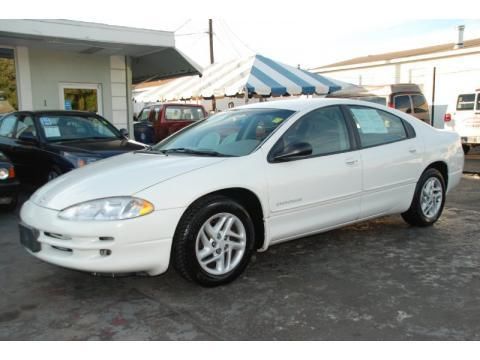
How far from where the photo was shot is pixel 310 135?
421 centimetres

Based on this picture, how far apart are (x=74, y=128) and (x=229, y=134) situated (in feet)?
13.8

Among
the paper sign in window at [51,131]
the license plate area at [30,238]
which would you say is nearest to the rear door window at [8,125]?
the paper sign in window at [51,131]

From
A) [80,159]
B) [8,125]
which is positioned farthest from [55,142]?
[8,125]

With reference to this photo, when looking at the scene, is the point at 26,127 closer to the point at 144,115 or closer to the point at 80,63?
the point at 80,63

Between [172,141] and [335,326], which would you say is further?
[172,141]

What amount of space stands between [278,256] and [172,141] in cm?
155

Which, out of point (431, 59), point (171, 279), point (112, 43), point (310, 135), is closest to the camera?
point (171, 279)

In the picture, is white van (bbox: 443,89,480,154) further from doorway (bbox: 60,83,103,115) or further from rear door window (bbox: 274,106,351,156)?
doorway (bbox: 60,83,103,115)

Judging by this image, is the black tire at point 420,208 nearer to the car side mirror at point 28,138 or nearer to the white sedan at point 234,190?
the white sedan at point 234,190

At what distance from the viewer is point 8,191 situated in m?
5.94

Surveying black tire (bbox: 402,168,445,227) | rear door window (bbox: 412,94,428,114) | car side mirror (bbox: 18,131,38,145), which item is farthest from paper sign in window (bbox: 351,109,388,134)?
rear door window (bbox: 412,94,428,114)

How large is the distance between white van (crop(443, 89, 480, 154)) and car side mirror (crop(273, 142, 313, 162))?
33.4 feet

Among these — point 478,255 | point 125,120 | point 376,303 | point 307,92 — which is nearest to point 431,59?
point 307,92

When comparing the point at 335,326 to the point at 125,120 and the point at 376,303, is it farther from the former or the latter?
the point at 125,120
